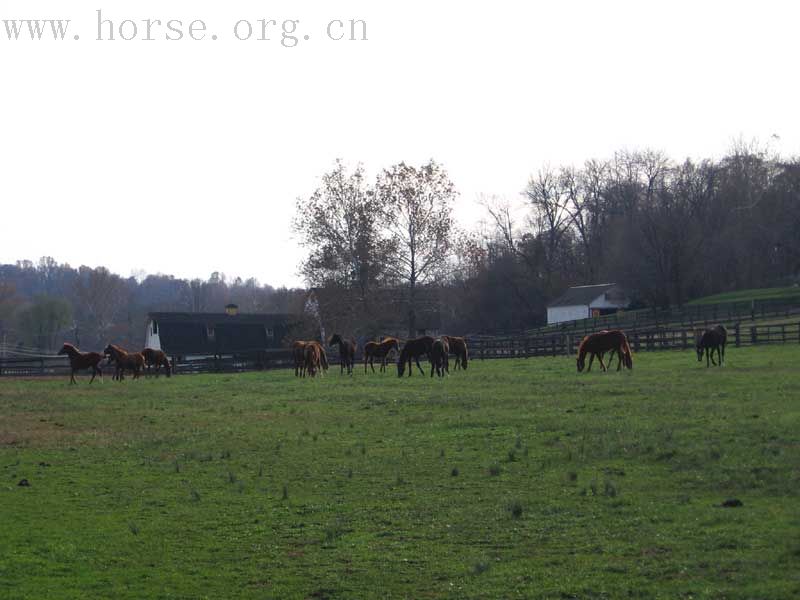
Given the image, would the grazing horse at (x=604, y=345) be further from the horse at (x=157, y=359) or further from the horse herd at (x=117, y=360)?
the horse at (x=157, y=359)

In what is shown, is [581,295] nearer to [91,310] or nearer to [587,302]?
[587,302]

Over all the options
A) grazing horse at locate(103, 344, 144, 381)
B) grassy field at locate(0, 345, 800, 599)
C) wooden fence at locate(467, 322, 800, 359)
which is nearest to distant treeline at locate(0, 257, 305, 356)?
wooden fence at locate(467, 322, 800, 359)

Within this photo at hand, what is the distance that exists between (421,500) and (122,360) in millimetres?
29683

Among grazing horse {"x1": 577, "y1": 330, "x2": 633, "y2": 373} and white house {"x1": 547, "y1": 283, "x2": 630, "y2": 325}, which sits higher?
white house {"x1": 547, "y1": 283, "x2": 630, "y2": 325}

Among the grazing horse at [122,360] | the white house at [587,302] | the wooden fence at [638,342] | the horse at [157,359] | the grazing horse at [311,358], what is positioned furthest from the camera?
the white house at [587,302]

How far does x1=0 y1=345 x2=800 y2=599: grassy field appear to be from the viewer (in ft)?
25.8

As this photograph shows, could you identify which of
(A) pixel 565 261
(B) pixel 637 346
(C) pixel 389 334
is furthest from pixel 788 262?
(B) pixel 637 346

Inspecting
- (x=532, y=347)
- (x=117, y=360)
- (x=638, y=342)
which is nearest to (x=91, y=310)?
(x=117, y=360)

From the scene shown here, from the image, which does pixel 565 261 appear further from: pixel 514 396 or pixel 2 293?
pixel 514 396

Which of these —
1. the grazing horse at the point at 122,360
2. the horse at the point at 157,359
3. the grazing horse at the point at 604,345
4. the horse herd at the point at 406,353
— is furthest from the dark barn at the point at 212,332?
the grazing horse at the point at 604,345

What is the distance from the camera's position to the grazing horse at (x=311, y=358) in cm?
3528

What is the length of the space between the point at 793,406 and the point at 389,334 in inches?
1797

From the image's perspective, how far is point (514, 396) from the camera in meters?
21.7

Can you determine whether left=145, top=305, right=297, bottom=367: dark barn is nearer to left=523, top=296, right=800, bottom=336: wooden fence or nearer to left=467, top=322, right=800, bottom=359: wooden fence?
left=523, top=296, right=800, bottom=336: wooden fence
